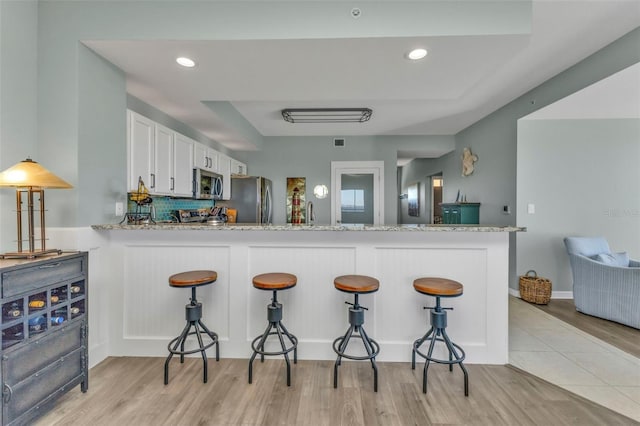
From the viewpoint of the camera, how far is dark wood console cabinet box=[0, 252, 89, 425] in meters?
1.41

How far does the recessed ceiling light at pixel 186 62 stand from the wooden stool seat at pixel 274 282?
5.71ft

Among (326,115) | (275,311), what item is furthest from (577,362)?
(326,115)

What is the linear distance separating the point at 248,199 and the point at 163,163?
1578 millimetres

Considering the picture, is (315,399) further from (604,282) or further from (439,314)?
(604,282)

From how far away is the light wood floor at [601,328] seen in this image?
2482 mm

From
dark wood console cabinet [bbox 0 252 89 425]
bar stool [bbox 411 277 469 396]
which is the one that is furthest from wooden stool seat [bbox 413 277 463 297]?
dark wood console cabinet [bbox 0 252 89 425]

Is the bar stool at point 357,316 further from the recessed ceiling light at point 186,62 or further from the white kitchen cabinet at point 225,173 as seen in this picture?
the white kitchen cabinet at point 225,173

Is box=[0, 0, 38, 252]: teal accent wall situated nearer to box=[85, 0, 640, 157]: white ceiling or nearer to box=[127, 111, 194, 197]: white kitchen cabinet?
box=[85, 0, 640, 157]: white ceiling

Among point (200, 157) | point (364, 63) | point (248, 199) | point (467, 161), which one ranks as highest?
point (364, 63)

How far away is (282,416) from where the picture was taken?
1.62m

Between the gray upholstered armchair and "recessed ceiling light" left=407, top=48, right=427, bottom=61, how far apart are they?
296 cm

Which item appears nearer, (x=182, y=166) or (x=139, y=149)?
(x=139, y=149)

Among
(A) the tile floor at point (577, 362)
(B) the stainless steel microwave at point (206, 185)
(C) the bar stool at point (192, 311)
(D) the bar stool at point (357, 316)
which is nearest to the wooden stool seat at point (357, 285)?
(D) the bar stool at point (357, 316)

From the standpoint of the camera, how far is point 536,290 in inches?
138
